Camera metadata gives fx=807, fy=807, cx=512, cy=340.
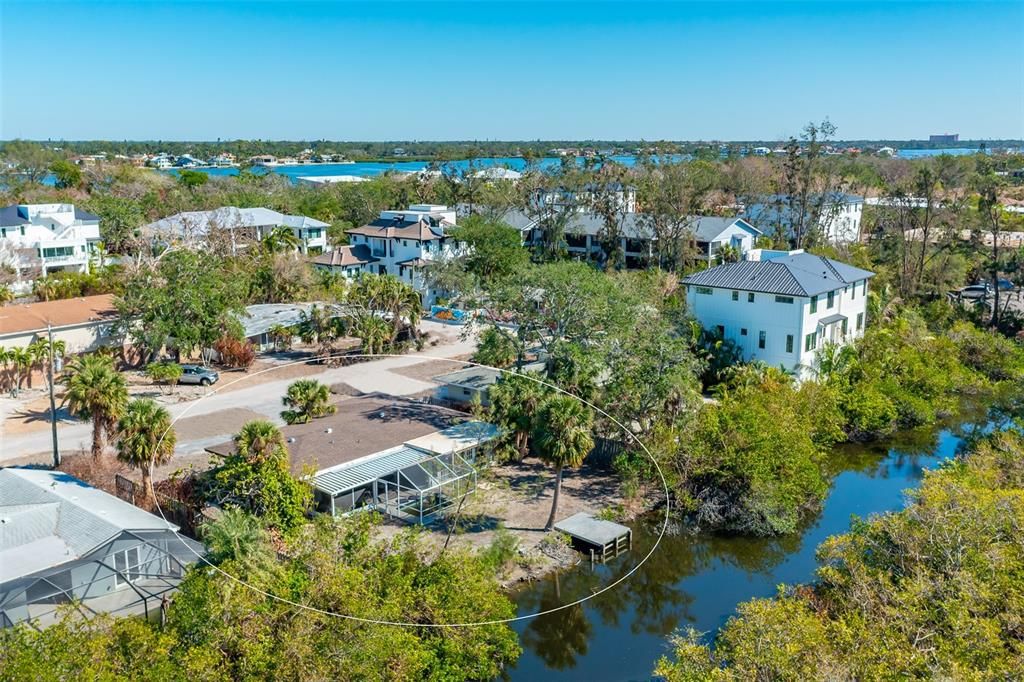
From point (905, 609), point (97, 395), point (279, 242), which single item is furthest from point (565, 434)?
point (279, 242)

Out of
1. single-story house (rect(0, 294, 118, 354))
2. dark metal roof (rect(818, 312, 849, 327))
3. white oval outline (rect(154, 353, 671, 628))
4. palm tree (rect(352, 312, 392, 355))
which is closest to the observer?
white oval outline (rect(154, 353, 671, 628))

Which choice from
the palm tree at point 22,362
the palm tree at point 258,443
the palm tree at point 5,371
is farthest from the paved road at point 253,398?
the palm tree at point 258,443

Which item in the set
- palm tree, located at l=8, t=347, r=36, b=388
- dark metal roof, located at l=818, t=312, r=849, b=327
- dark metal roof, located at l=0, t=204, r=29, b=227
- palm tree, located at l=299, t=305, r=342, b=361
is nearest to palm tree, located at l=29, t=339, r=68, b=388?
palm tree, located at l=8, t=347, r=36, b=388

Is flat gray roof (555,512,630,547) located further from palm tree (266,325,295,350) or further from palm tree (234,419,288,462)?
palm tree (266,325,295,350)

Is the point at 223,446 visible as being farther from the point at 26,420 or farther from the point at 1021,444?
the point at 1021,444

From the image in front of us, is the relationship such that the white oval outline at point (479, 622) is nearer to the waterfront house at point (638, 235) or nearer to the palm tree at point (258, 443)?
the palm tree at point (258, 443)

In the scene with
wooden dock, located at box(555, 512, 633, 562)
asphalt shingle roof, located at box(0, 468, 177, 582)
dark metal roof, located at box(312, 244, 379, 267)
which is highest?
dark metal roof, located at box(312, 244, 379, 267)
